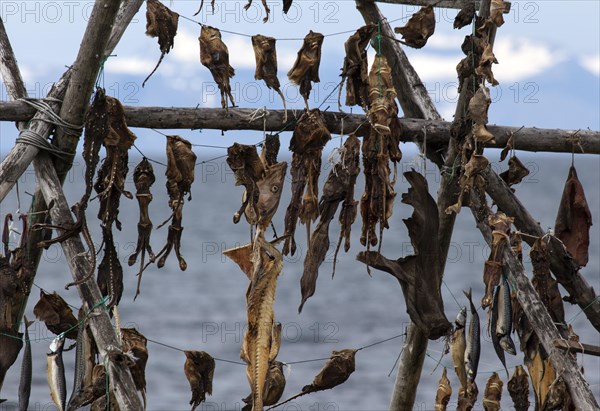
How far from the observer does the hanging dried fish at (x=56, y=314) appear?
4.39 metres

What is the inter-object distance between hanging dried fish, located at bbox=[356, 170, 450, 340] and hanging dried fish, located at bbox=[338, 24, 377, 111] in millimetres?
459

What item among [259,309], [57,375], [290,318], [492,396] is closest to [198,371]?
[57,375]

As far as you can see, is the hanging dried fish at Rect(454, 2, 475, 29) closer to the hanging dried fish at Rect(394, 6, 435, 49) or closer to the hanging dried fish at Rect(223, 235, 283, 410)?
the hanging dried fish at Rect(394, 6, 435, 49)

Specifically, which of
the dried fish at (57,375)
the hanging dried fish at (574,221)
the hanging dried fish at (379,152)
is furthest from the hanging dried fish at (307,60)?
the hanging dried fish at (574,221)

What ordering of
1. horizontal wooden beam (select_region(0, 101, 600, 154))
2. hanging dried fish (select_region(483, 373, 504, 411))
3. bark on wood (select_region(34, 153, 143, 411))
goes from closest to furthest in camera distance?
1. bark on wood (select_region(34, 153, 143, 411))
2. horizontal wooden beam (select_region(0, 101, 600, 154))
3. hanging dried fish (select_region(483, 373, 504, 411))

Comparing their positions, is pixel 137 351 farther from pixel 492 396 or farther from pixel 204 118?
pixel 492 396

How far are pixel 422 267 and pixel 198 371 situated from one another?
1142mm

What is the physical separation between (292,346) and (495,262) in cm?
1455

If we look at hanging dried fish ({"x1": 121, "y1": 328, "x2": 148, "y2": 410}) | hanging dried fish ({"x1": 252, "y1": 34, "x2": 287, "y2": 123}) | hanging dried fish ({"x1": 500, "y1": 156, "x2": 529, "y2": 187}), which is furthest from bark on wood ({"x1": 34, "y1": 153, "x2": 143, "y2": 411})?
hanging dried fish ({"x1": 500, "y1": 156, "x2": 529, "y2": 187})

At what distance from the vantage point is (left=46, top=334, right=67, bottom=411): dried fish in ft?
14.3

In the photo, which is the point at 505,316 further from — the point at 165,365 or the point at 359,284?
the point at 359,284

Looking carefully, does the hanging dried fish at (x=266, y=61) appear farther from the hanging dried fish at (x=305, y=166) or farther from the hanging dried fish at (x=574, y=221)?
the hanging dried fish at (x=574, y=221)

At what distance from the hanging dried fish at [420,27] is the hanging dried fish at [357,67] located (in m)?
0.30

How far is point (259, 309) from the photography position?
12.6 ft
